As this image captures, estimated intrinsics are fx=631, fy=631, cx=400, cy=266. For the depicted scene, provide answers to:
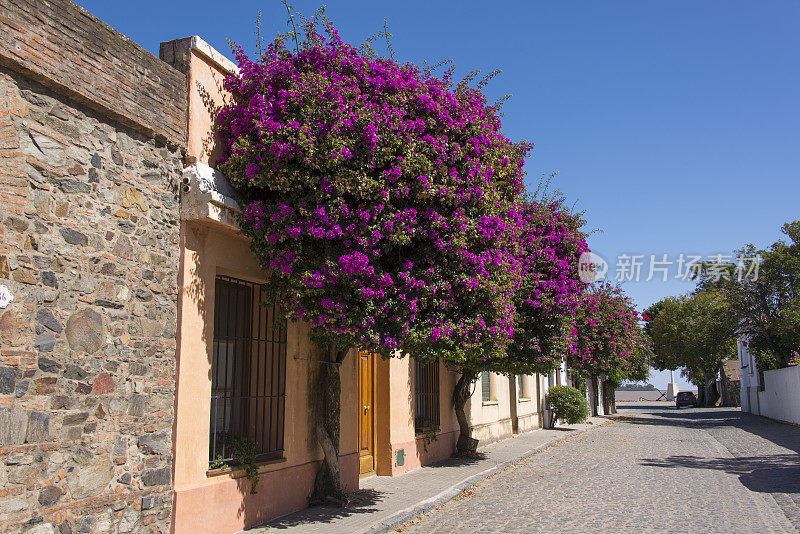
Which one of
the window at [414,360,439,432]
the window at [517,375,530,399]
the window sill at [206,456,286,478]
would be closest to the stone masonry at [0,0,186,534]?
the window sill at [206,456,286,478]

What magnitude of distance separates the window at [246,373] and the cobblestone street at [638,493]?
89.0 inches

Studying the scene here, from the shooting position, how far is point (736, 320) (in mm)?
27953

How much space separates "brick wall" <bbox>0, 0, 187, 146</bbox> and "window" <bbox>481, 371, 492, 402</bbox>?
43.8 ft

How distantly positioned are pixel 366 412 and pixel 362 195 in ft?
18.6

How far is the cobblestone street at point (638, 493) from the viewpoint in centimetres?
783

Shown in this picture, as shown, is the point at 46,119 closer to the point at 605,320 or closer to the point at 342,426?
the point at 342,426

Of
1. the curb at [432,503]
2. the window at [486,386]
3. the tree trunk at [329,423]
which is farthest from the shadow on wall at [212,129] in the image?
the window at [486,386]

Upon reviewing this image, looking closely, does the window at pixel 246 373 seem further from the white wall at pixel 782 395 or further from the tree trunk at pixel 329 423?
the white wall at pixel 782 395

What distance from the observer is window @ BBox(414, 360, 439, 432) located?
1327 cm

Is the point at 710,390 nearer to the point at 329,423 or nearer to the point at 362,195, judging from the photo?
the point at 329,423

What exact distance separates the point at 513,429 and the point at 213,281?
15631mm

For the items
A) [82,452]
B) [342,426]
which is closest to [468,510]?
[342,426]

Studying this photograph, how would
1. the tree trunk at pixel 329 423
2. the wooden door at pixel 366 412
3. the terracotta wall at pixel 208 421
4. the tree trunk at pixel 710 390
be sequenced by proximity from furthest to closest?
the tree trunk at pixel 710 390, the wooden door at pixel 366 412, the tree trunk at pixel 329 423, the terracotta wall at pixel 208 421

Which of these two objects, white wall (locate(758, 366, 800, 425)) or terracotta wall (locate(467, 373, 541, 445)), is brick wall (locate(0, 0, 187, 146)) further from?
white wall (locate(758, 366, 800, 425))
